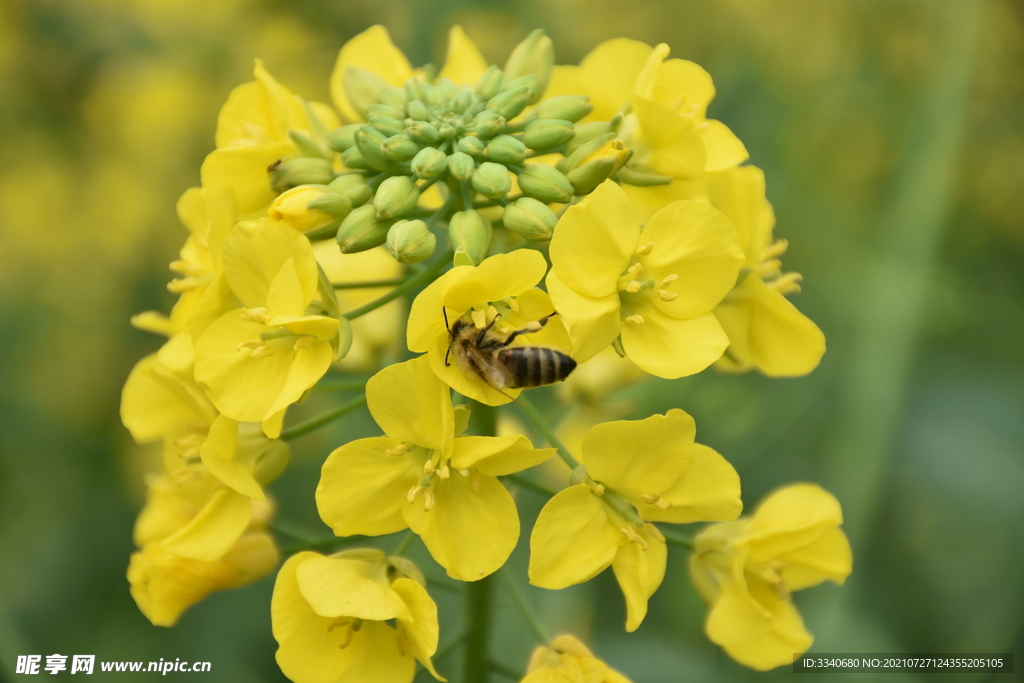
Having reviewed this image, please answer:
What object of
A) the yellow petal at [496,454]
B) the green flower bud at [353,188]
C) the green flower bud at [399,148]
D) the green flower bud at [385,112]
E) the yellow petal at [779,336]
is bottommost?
the yellow petal at [496,454]

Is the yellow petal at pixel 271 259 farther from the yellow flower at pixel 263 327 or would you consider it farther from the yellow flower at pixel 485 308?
the yellow flower at pixel 485 308

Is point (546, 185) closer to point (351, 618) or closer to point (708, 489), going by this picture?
point (708, 489)

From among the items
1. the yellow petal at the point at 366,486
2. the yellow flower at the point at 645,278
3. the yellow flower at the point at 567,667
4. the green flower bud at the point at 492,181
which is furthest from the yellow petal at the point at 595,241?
the yellow flower at the point at 567,667

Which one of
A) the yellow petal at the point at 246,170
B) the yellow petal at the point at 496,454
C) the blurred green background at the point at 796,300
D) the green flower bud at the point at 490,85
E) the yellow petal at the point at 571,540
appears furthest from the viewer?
the blurred green background at the point at 796,300

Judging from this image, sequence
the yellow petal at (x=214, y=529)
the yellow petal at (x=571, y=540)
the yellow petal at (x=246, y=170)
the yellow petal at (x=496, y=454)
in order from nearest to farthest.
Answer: the yellow petal at (x=496, y=454) < the yellow petal at (x=571, y=540) < the yellow petal at (x=214, y=529) < the yellow petal at (x=246, y=170)

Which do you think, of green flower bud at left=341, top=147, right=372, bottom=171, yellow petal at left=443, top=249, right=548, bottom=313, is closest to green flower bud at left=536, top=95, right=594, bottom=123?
green flower bud at left=341, top=147, right=372, bottom=171

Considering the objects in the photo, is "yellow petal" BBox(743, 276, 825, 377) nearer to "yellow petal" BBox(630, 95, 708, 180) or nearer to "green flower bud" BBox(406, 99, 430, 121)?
"yellow petal" BBox(630, 95, 708, 180)
